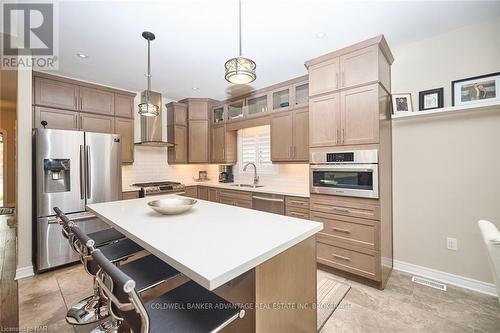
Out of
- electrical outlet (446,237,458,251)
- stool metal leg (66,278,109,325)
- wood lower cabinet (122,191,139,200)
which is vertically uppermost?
wood lower cabinet (122,191,139,200)

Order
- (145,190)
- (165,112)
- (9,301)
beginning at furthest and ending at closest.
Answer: (165,112) < (145,190) < (9,301)

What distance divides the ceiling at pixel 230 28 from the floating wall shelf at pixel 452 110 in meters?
0.87

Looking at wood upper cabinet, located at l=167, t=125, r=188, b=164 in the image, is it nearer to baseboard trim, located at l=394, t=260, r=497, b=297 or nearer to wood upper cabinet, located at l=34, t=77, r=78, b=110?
wood upper cabinet, located at l=34, t=77, r=78, b=110

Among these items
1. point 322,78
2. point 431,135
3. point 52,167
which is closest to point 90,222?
point 52,167

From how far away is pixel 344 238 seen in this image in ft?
8.19

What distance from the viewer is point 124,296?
84 cm

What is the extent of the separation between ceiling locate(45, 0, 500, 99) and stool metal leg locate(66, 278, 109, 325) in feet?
7.97

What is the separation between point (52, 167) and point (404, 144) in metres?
4.30

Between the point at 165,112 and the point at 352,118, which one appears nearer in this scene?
the point at 352,118

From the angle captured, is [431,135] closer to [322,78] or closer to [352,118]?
[352,118]

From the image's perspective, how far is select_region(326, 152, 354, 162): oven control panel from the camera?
244 cm

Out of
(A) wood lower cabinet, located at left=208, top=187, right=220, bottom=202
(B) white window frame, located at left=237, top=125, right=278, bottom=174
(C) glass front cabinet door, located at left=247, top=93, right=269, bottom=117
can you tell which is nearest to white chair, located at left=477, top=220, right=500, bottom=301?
(B) white window frame, located at left=237, top=125, right=278, bottom=174

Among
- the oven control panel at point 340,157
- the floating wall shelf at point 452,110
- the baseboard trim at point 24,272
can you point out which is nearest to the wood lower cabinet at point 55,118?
the baseboard trim at point 24,272

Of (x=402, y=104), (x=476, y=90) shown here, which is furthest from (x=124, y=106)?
(x=476, y=90)
